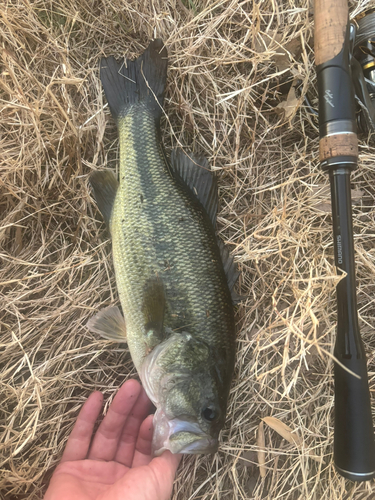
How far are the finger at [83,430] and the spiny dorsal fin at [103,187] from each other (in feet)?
3.20

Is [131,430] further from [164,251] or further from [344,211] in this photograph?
[344,211]

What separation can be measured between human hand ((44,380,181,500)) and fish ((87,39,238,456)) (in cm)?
20

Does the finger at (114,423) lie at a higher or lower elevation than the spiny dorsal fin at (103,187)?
lower

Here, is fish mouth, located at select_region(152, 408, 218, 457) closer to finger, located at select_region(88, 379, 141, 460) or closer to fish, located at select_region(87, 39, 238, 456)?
fish, located at select_region(87, 39, 238, 456)

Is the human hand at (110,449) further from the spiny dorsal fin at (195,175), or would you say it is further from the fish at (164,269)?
the spiny dorsal fin at (195,175)

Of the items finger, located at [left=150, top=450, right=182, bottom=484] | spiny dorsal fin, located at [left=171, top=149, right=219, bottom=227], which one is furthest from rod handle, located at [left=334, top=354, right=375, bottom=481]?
spiny dorsal fin, located at [left=171, top=149, right=219, bottom=227]

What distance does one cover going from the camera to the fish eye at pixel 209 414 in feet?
5.38

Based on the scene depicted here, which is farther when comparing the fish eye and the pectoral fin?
the pectoral fin

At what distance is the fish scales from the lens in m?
1.78

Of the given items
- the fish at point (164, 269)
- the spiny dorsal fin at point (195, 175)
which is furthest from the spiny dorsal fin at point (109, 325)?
the spiny dorsal fin at point (195, 175)

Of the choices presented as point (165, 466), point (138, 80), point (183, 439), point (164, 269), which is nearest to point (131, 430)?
point (165, 466)

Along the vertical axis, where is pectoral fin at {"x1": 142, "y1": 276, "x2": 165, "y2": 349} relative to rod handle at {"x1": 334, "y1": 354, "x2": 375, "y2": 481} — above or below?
above

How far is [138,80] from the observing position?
2070 mm

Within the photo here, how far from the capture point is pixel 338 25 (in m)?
1.71
